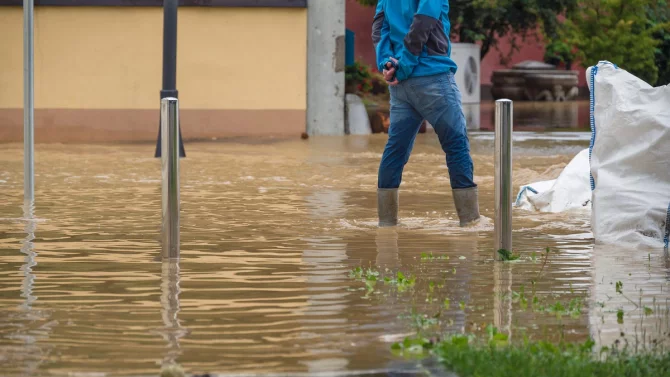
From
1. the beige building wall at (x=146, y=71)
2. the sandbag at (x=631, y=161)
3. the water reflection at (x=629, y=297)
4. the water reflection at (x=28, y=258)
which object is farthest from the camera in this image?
the beige building wall at (x=146, y=71)

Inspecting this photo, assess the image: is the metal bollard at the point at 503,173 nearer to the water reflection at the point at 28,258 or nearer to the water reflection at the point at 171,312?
the water reflection at the point at 171,312

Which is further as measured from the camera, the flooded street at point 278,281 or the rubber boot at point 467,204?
the rubber boot at point 467,204

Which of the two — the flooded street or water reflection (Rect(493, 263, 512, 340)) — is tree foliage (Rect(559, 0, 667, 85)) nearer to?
the flooded street

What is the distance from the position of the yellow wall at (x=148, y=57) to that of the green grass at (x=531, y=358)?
14420 mm

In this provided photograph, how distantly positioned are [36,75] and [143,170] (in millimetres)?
6211

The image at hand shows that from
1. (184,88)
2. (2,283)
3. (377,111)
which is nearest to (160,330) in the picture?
(2,283)

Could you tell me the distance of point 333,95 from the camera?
64.4 feet

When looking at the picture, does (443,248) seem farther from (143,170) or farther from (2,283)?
(143,170)

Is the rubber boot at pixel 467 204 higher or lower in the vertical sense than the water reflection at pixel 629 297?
higher

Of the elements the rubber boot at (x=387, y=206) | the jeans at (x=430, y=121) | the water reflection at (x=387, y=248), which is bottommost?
the water reflection at (x=387, y=248)

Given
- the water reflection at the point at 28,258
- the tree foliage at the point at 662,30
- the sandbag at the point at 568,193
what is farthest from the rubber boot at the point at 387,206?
the tree foliage at the point at 662,30

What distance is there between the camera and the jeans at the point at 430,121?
8.18 meters

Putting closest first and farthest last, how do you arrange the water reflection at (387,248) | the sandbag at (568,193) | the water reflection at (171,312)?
the water reflection at (171,312) → the water reflection at (387,248) → the sandbag at (568,193)

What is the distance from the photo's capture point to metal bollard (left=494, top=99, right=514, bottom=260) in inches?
269
